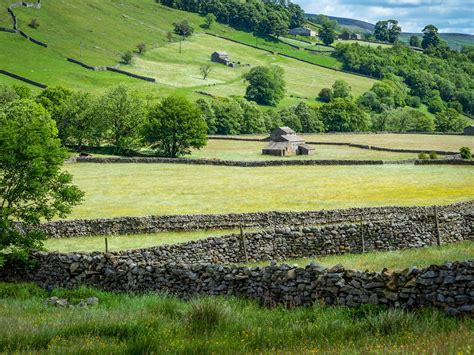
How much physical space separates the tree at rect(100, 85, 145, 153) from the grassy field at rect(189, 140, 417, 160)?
9.83 m

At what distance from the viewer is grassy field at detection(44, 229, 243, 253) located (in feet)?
102

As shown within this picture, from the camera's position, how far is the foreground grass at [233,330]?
9.92 metres

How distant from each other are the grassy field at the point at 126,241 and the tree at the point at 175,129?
5699cm

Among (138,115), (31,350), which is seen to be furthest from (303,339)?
(138,115)

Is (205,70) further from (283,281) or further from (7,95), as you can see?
(283,281)

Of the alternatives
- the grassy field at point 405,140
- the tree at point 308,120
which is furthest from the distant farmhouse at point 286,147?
the tree at point 308,120

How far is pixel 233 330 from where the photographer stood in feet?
37.7

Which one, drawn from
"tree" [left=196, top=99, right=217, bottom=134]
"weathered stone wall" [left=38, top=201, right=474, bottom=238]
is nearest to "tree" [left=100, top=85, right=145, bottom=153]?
"tree" [left=196, top=99, right=217, bottom=134]

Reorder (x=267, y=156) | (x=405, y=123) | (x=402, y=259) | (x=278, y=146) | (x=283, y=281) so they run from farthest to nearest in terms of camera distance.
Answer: (x=405, y=123) → (x=278, y=146) → (x=267, y=156) → (x=402, y=259) → (x=283, y=281)

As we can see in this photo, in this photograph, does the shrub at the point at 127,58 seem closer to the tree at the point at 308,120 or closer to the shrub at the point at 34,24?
the shrub at the point at 34,24

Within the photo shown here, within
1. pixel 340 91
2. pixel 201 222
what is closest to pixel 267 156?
pixel 201 222

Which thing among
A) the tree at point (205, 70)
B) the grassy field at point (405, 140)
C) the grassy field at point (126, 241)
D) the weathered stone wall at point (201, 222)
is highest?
the tree at point (205, 70)

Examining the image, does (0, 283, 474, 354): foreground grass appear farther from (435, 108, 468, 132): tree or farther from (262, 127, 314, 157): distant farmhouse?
(435, 108, 468, 132): tree

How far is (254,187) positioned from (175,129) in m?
36.8
